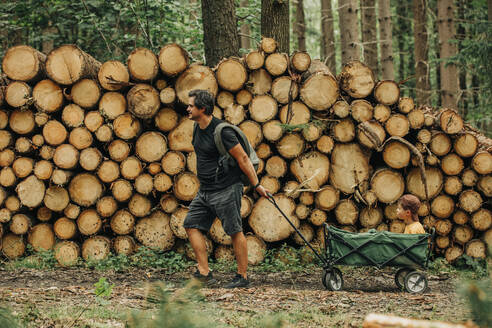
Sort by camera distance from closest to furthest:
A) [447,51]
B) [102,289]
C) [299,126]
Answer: [102,289] < [299,126] < [447,51]

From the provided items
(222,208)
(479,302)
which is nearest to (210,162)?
(222,208)

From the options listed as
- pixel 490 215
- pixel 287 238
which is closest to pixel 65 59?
pixel 287 238

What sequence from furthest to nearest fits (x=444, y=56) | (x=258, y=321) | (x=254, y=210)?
(x=444, y=56) < (x=254, y=210) < (x=258, y=321)

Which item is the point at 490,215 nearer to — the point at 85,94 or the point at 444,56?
the point at 85,94

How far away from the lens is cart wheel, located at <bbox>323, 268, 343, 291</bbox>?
17.1ft

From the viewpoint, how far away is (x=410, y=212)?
18.1 feet

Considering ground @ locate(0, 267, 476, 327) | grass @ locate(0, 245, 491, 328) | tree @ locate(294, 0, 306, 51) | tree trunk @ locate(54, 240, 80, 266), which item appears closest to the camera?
grass @ locate(0, 245, 491, 328)

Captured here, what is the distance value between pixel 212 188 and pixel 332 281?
162cm

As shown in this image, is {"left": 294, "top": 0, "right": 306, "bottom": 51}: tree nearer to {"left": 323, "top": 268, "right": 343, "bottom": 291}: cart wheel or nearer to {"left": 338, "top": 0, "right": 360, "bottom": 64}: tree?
{"left": 338, "top": 0, "right": 360, "bottom": 64}: tree

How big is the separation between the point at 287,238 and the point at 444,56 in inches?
287

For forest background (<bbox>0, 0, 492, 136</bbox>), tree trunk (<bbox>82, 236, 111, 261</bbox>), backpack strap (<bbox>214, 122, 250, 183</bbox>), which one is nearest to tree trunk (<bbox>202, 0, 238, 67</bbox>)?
forest background (<bbox>0, 0, 492, 136</bbox>)

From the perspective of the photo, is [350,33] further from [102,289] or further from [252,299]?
[102,289]

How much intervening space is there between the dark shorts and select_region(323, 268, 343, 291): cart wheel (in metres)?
1.05

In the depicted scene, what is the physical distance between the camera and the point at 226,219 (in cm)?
520
